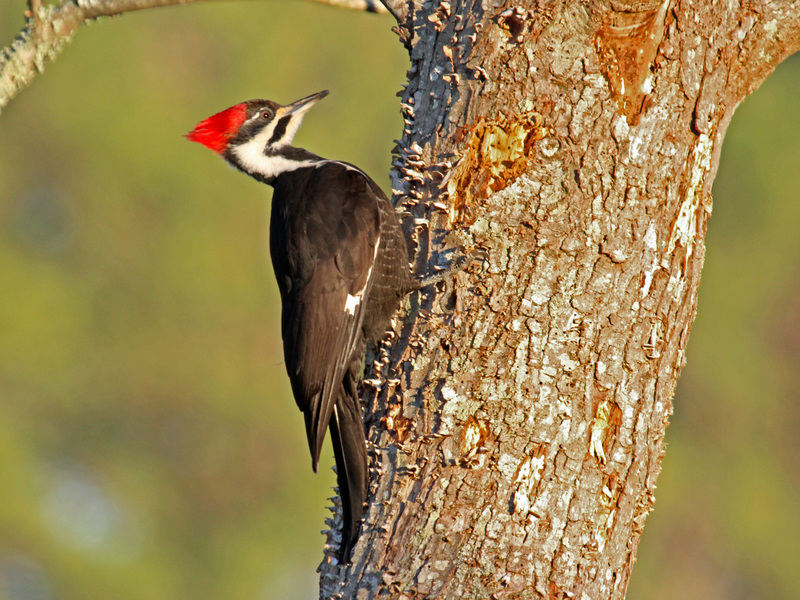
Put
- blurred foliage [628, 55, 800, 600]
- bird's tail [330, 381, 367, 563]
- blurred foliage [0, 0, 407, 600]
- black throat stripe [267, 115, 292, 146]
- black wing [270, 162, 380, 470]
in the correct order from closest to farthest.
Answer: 1. bird's tail [330, 381, 367, 563]
2. black wing [270, 162, 380, 470]
3. black throat stripe [267, 115, 292, 146]
4. blurred foliage [0, 0, 407, 600]
5. blurred foliage [628, 55, 800, 600]

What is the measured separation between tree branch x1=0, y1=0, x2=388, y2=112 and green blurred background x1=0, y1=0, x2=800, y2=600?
8120 mm

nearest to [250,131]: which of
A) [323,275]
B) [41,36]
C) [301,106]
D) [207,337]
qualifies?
[301,106]

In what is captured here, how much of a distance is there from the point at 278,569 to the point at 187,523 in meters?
1.39

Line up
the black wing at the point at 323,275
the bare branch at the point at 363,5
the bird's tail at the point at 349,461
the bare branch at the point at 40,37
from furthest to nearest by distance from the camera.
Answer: the bare branch at the point at 363,5 < the black wing at the point at 323,275 < the bird's tail at the point at 349,461 < the bare branch at the point at 40,37

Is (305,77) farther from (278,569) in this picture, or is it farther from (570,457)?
(570,457)

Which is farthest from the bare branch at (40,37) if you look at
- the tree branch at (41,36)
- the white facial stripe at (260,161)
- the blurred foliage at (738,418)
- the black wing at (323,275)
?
the blurred foliage at (738,418)

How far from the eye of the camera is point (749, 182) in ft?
33.8

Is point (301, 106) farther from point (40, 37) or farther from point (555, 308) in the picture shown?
point (555, 308)

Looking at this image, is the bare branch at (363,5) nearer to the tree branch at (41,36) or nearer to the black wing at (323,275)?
the black wing at (323,275)

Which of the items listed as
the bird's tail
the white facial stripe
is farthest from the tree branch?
the bird's tail

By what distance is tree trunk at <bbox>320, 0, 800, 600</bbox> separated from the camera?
1805mm

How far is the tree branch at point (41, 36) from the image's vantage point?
5.31 feet

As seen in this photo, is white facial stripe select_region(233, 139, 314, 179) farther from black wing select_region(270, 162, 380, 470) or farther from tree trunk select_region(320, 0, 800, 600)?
tree trunk select_region(320, 0, 800, 600)

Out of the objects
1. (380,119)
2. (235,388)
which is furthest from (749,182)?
(235,388)
